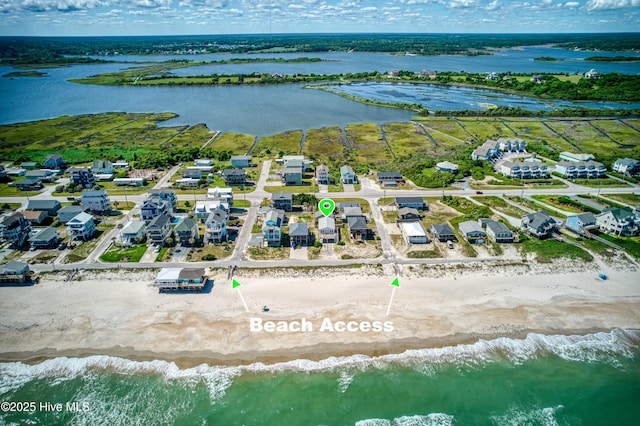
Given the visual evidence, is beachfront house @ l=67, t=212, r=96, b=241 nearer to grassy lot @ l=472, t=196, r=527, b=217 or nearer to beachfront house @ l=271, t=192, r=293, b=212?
beachfront house @ l=271, t=192, r=293, b=212

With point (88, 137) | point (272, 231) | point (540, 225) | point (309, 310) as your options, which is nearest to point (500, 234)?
point (540, 225)

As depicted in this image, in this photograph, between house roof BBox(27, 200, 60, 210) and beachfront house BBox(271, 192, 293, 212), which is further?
beachfront house BBox(271, 192, 293, 212)

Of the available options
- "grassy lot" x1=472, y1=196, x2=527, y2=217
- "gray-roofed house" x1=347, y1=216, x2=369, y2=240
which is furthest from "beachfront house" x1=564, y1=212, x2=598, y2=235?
"gray-roofed house" x1=347, y1=216, x2=369, y2=240

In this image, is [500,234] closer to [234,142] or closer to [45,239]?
[45,239]

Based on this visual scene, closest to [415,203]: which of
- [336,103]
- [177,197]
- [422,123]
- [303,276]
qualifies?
[303,276]

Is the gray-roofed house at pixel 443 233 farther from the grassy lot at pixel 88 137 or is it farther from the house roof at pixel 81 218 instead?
the grassy lot at pixel 88 137

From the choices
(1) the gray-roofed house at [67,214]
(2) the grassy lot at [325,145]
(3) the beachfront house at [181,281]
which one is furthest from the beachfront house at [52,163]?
(3) the beachfront house at [181,281]
